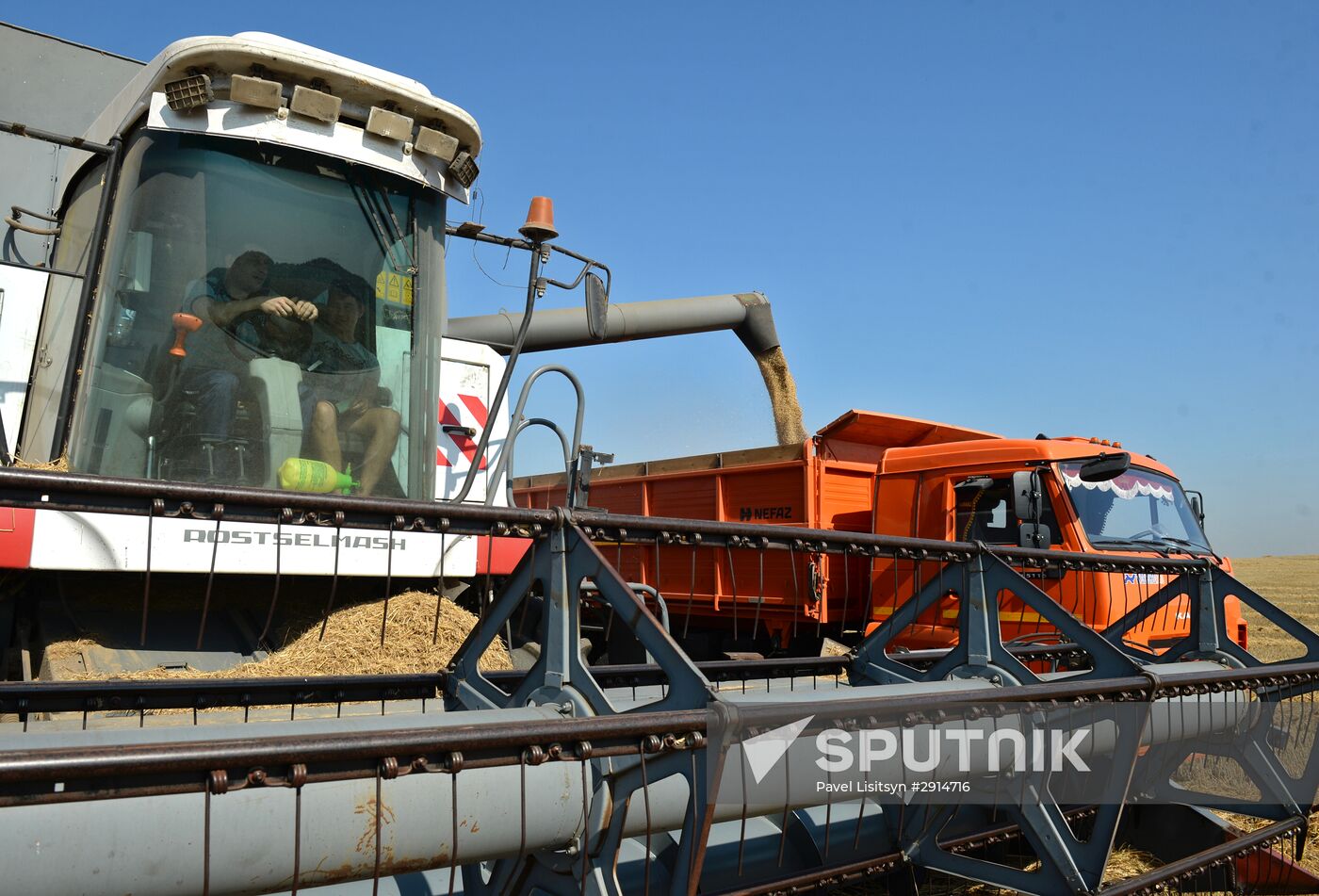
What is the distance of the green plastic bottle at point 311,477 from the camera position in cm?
355

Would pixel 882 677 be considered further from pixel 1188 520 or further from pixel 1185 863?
pixel 1188 520

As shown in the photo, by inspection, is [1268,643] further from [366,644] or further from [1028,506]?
[366,644]

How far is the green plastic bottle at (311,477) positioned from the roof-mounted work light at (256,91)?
49.9 inches

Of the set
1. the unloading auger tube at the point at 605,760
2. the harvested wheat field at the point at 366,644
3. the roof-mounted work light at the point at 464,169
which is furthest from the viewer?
the roof-mounted work light at the point at 464,169

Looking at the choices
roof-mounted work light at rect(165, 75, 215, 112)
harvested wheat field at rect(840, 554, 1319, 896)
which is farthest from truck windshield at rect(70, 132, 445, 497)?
harvested wheat field at rect(840, 554, 1319, 896)

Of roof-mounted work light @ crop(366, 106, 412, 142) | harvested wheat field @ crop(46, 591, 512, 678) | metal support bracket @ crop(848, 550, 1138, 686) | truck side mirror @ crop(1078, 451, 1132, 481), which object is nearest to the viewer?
metal support bracket @ crop(848, 550, 1138, 686)

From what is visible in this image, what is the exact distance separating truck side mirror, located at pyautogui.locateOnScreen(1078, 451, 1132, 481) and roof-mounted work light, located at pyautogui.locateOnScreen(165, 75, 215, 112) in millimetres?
4904

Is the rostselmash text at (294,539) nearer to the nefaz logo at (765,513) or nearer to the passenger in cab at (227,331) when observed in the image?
the passenger in cab at (227,331)

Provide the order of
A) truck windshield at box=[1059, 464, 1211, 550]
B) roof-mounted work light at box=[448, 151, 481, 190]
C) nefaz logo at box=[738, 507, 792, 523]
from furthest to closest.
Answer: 1. nefaz logo at box=[738, 507, 792, 523]
2. truck windshield at box=[1059, 464, 1211, 550]
3. roof-mounted work light at box=[448, 151, 481, 190]

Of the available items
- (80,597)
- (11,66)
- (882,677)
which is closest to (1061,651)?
(882,677)

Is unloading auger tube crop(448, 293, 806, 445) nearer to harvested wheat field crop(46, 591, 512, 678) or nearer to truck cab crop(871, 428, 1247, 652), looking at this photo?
truck cab crop(871, 428, 1247, 652)

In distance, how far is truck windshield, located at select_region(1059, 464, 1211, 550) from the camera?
6184 millimetres

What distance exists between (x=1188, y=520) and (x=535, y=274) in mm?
5015

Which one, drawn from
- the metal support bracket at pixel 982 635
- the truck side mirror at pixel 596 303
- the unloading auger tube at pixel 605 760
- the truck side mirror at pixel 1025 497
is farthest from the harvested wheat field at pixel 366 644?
the truck side mirror at pixel 1025 497
